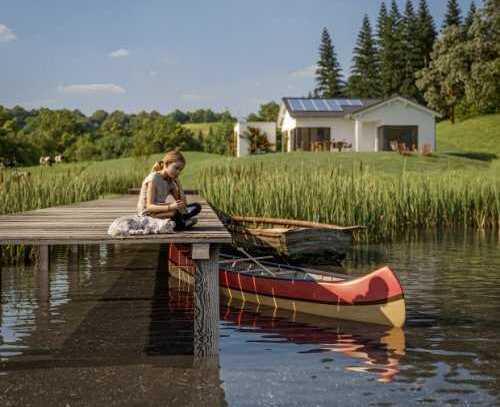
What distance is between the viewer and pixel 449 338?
30.4 feet

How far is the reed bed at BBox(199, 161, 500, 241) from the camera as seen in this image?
62.2 feet

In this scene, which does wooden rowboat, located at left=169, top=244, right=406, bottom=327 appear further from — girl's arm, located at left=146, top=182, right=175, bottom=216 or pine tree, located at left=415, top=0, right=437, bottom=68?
pine tree, located at left=415, top=0, right=437, bottom=68

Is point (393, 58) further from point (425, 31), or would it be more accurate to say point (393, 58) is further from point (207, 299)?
point (207, 299)

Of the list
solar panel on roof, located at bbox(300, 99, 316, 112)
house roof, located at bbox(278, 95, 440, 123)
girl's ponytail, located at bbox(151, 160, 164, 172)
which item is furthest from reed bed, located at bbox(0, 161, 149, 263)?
solar panel on roof, located at bbox(300, 99, 316, 112)

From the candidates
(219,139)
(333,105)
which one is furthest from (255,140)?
(219,139)

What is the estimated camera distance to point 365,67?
8669 cm

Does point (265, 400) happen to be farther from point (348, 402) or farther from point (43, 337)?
point (43, 337)

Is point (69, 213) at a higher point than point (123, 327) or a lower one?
higher

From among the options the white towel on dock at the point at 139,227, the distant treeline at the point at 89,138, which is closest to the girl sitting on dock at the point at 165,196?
the white towel on dock at the point at 139,227

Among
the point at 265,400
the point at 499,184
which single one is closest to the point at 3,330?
the point at 265,400

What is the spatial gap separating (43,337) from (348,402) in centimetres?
439

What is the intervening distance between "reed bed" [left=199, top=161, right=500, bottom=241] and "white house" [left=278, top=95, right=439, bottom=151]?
2468 cm

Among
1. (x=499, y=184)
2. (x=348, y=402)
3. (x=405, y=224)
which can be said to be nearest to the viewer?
(x=348, y=402)

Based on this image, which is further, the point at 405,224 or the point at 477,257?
the point at 405,224
